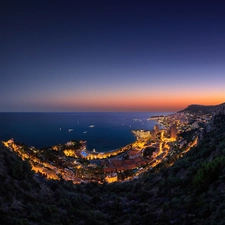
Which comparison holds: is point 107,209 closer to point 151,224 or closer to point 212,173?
point 151,224

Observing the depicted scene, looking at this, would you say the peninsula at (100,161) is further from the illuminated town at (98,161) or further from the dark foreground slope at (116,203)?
the dark foreground slope at (116,203)

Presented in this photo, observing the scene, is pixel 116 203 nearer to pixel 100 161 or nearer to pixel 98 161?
pixel 100 161

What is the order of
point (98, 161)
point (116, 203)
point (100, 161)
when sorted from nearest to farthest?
point (116, 203), point (100, 161), point (98, 161)

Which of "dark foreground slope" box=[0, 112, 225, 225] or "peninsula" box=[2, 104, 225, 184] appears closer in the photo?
"dark foreground slope" box=[0, 112, 225, 225]

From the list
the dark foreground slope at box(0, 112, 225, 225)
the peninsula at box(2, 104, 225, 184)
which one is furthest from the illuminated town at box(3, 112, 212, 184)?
the dark foreground slope at box(0, 112, 225, 225)

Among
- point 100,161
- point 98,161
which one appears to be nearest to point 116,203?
point 100,161

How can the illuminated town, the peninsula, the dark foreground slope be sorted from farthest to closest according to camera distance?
the illuminated town
the peninsula
the dark foreground slope

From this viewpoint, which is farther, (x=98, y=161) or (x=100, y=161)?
(x=98, y=161)

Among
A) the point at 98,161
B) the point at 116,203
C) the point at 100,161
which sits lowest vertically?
the point at 98,161

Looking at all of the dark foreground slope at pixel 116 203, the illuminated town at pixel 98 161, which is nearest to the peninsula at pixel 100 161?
the illuminated town at pixel 98 161

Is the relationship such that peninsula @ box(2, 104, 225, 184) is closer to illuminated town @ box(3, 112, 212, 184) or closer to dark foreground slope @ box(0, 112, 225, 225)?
illuminated town @ box(3, 112, 212, 184)

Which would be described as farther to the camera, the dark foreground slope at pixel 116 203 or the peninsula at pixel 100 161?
the peninsula at pixel 100 161

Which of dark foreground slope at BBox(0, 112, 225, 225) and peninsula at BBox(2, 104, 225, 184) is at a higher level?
dark foreground slope at BBox(0, 112, 225, 225)

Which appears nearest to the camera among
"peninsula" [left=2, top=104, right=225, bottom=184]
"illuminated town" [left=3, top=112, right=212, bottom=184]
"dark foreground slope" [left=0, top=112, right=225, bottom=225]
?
"dark foreground slope" [left=0, top=112, right=225, bottom=225]
